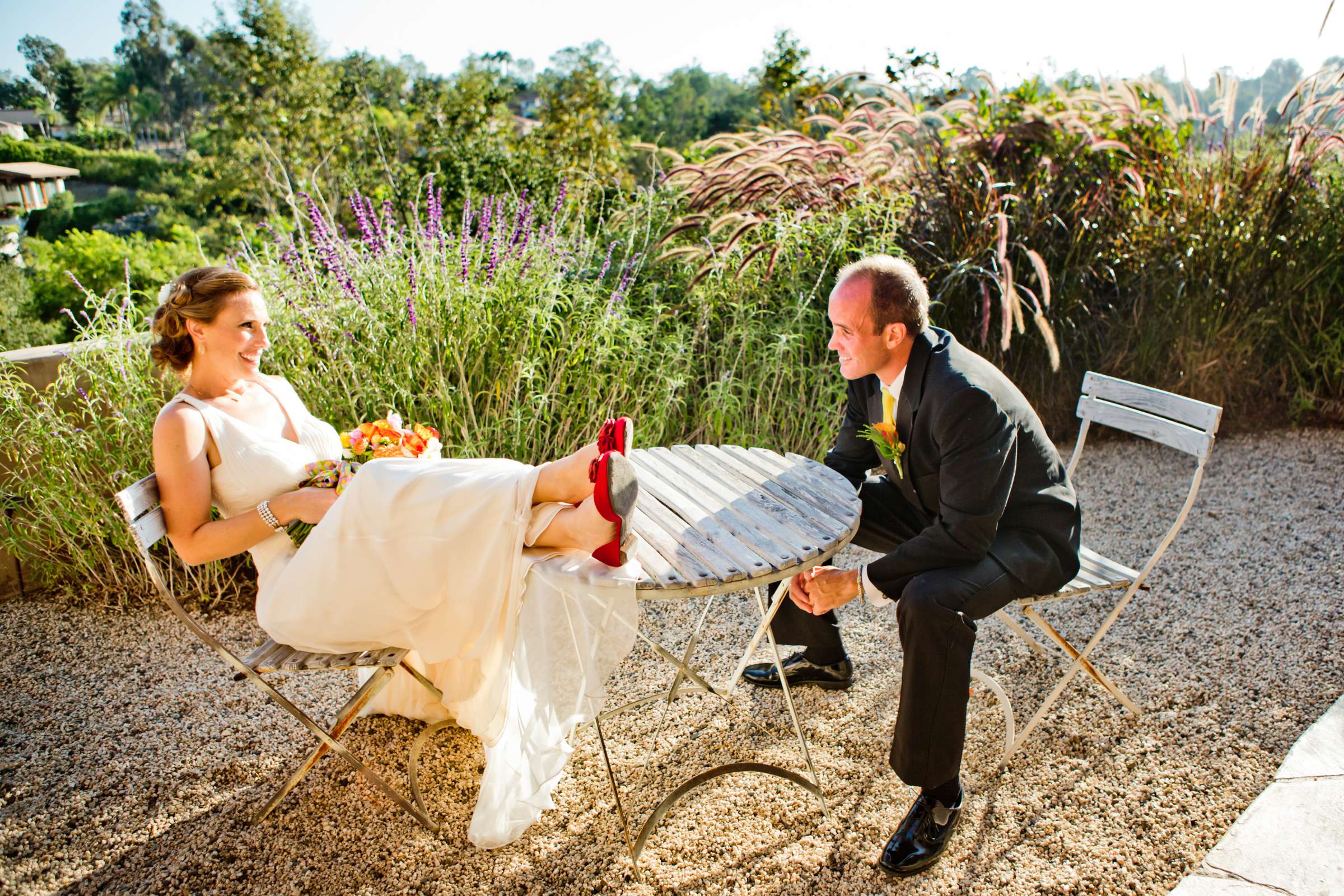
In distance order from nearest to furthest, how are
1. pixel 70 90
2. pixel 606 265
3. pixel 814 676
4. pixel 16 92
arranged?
1. pixel 814 676
2. pixel 606 265
3. pixel 16 92
4. pixel 70 90

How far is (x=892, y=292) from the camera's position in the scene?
88.0 inches

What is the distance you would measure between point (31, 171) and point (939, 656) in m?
9.10

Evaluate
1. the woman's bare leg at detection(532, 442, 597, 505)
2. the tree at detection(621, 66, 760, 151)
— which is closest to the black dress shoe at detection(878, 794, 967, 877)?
the woman's bare leg at detection(532, 442, 597, 505)

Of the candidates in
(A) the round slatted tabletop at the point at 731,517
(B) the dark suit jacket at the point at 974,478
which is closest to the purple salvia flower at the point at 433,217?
(A) the round slatted tabletop at the point at 731,517

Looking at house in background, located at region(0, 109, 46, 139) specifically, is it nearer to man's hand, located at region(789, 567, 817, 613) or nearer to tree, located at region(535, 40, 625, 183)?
tree, located at region(535, 40, 625, 183)

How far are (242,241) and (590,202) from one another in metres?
2.22

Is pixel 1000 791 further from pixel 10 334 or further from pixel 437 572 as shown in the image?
pixel 10 334

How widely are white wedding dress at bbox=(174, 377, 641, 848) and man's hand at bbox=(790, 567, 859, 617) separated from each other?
0.63 m

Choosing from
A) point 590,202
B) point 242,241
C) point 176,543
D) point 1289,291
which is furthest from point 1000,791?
point 1289,291

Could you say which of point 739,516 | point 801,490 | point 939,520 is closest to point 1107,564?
point 939,520

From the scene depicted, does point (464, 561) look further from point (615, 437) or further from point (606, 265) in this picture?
point (606, 265)

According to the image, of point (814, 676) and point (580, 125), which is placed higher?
point (580, 125)

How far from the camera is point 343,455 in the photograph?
2.43 meters

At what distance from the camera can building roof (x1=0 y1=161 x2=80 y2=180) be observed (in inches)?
265
